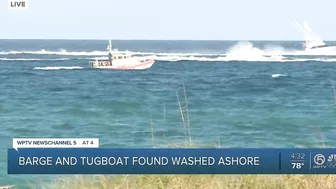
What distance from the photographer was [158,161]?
4.66m

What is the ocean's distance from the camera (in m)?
11.0

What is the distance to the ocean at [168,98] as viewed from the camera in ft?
36.0

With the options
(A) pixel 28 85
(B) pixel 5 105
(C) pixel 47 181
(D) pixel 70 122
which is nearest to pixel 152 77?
(A) pixel 28 85

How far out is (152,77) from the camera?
82.6 ft

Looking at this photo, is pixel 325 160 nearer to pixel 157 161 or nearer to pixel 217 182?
pixel 217 182

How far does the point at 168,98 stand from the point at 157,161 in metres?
14.0

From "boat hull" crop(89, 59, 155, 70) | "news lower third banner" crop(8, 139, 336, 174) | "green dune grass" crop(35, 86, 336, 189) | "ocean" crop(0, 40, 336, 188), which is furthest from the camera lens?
"boat hull" crop(89, 59, 155, 70)

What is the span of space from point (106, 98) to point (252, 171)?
1637 cm

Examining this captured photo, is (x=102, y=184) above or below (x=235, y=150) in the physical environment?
below

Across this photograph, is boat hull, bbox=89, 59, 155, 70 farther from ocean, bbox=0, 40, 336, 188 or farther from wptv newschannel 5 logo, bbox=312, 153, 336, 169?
wptv newschannel 5 logo, bbox=312, 153, 336, 169

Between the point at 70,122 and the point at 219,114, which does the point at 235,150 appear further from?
the point at 219,114
